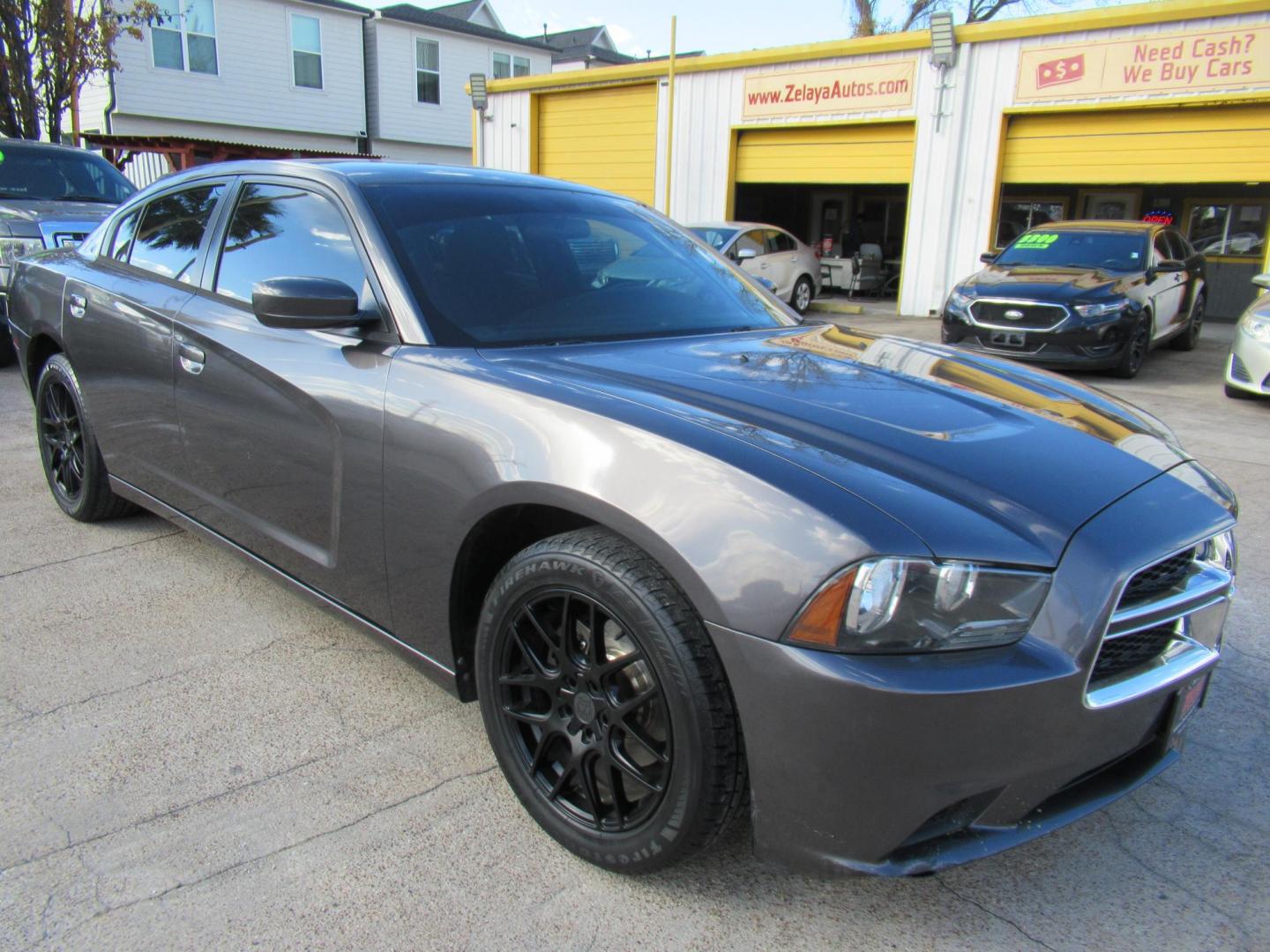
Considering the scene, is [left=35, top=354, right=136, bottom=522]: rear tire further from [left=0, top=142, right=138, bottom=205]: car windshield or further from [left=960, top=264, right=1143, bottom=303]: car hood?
[left=960, top=264, right=1143, bottom=303]: car hood

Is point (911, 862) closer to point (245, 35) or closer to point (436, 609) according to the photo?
point (436, 609)

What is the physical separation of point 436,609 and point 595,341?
2.91 ft

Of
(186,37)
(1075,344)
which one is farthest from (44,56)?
(1075,344)

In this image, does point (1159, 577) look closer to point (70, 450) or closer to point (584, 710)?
point (584, 710)

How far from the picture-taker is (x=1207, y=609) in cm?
206

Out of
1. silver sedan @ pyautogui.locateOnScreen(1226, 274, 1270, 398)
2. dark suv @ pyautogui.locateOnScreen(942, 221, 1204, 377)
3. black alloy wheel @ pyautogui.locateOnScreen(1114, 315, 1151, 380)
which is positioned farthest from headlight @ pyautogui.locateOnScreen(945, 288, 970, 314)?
silver sedan @ pyautogui.locateOnScreen(1226, 274, 1270, 398)

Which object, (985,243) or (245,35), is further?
(245,35)

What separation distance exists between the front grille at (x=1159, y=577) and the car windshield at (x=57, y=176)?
9.82 m

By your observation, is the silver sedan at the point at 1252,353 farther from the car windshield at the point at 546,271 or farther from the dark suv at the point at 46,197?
the dark suv at the point at 46,197

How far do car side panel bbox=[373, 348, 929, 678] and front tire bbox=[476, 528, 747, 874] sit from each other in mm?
88

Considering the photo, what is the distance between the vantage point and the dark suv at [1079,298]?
28.8 ft

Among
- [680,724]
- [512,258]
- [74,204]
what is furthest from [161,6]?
[680,724]

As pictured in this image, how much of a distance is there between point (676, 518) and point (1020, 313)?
806 cm

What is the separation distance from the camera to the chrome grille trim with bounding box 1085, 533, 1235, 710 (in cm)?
Answer: 183
